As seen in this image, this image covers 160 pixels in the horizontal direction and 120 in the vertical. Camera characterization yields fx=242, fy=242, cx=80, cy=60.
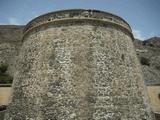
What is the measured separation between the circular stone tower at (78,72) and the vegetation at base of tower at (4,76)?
65.1ft

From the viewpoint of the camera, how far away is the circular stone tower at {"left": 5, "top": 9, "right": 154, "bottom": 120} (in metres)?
8.00

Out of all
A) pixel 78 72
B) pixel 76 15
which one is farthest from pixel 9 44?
pixel 78 72

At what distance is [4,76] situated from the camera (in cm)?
3073

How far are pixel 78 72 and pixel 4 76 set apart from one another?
24437mm

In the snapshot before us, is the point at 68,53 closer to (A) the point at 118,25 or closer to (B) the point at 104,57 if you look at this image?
(B) the point at 104,57

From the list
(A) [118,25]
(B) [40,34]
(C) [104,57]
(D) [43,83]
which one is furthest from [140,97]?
(B) [40,34]

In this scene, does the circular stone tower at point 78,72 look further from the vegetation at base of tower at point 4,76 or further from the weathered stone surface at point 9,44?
the weathered stone surface at point 9,44

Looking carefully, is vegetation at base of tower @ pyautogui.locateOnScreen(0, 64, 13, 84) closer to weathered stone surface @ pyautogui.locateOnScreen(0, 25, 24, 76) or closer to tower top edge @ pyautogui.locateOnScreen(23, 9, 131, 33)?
weathered stone surface @ pyautogui.locateOnScreen(0, 25, 24, 76)

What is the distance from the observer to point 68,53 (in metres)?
8.66

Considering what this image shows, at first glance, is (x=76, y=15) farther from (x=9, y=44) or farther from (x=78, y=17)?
(x=9, y=44)

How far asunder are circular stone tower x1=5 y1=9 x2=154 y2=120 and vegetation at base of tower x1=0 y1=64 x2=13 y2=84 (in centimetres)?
1985

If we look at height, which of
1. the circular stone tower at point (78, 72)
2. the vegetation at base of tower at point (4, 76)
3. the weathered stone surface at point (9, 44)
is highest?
the weathered stone surface at point (9, 44)

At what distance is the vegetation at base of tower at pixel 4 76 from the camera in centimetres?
2880

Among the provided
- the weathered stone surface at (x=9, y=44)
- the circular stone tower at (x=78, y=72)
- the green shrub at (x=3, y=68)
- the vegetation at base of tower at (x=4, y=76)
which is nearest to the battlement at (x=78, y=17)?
the circular stone tower at (x=78, y=72)
